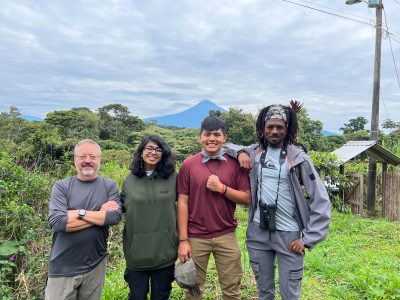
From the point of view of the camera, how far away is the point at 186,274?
98.3 inches

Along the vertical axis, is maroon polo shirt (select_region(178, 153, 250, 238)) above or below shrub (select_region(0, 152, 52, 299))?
above

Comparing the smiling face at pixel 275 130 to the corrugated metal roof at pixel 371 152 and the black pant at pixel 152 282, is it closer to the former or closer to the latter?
the black pant at pixel 152 282

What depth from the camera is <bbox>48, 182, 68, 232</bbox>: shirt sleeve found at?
2295 mm

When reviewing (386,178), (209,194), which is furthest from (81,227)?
(386,178)

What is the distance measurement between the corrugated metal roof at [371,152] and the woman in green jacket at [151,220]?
7.71 m

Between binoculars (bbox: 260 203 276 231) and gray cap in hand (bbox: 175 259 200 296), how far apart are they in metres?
0.62

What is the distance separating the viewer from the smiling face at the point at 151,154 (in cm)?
257

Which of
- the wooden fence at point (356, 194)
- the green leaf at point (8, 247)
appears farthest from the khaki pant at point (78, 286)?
the wooden fence at point (356, 194)

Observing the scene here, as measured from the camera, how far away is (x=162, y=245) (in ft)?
8.33

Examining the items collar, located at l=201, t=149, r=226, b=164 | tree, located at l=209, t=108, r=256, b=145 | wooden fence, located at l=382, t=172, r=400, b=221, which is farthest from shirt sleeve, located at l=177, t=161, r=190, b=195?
tree, located at l=209, t=108, r=256, b=145

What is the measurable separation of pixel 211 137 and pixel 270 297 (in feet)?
4.38

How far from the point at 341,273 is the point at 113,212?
3.12 metres

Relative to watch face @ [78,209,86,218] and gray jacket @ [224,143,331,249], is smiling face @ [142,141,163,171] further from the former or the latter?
gray jacket @ [224,143,331,249]

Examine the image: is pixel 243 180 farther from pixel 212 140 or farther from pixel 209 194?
pixel 212 140
